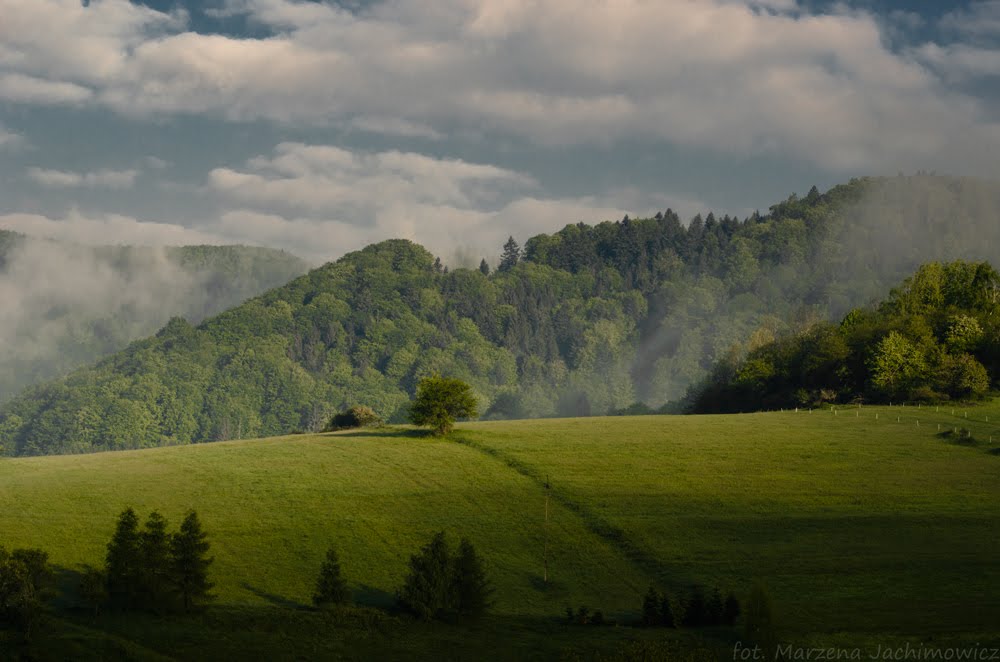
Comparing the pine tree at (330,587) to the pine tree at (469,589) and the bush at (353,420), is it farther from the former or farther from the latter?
the bush at (353,420)

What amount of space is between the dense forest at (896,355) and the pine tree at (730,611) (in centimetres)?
7561

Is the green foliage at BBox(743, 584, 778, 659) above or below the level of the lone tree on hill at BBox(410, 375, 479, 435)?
below

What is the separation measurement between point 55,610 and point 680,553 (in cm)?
4084

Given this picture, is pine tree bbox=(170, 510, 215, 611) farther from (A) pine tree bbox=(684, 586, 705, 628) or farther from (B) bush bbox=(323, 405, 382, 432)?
(B) bush bbox=(323, 405, 382, 432)

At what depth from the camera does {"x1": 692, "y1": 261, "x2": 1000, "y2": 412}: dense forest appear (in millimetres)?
132875

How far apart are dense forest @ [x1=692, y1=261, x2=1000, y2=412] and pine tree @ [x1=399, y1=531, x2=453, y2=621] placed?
275 feet

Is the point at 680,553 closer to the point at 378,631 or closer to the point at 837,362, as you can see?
the point at 378,631

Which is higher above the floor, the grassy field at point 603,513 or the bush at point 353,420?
the bush at point 353,420

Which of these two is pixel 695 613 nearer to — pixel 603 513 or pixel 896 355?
pixel 603 513

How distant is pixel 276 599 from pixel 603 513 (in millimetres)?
28618

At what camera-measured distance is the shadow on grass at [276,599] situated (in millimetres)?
64812

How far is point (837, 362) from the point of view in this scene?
14588cm

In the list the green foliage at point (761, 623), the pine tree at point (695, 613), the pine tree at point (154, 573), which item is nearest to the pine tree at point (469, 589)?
the pine tree at point (695, 613)

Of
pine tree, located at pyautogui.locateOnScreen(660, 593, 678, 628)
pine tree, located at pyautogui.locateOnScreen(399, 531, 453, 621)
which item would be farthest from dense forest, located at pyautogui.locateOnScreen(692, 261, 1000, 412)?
pine tree, located at pyautogui.locateOnScreen(399, 531, 453, 621)
